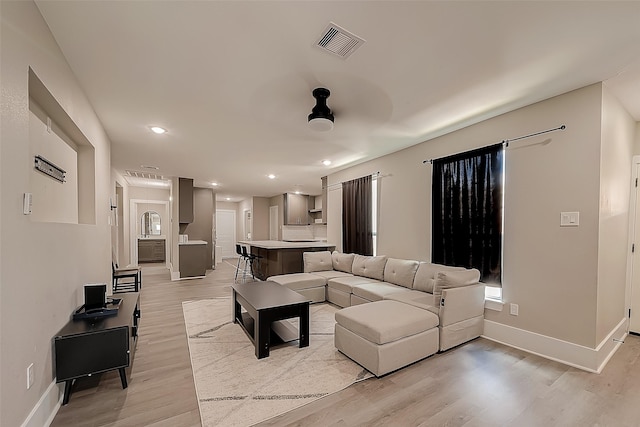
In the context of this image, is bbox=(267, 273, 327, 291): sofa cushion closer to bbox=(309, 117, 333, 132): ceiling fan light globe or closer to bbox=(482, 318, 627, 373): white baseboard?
bbox=(482, 318, 627, 373): white baseboard

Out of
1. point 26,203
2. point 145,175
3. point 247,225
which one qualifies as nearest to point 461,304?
point 26,203

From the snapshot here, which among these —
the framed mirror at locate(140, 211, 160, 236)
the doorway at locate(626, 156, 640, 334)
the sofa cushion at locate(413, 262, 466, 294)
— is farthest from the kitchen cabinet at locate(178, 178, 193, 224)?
the doorway at locate(626, 156, 640, 334)

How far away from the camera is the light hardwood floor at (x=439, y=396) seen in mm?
1830

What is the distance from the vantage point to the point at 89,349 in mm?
1910

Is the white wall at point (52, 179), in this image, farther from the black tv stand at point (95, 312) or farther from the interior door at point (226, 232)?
the interior door at point (226, 232)

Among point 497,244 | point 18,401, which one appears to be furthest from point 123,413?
point 497,244

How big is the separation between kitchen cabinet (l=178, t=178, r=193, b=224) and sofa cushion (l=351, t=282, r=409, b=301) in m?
5.18

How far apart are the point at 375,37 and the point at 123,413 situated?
3161 millimetres

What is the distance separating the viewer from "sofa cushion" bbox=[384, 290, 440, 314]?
287 cm

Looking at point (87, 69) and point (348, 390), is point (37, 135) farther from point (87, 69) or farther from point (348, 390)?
point (348, 390)

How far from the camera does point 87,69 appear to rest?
7.17 feet

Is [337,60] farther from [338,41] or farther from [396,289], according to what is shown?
[396,289]

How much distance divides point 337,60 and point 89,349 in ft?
9.19

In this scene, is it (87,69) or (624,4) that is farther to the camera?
(87,69)
